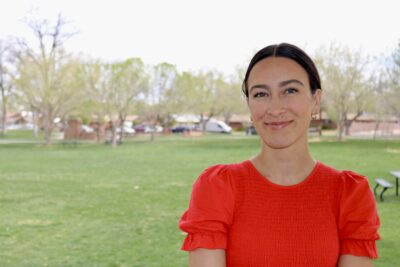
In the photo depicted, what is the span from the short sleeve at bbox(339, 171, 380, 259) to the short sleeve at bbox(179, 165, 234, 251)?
371 mm

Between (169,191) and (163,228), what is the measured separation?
469 cm

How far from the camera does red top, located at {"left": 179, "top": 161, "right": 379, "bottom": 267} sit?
1.62 m

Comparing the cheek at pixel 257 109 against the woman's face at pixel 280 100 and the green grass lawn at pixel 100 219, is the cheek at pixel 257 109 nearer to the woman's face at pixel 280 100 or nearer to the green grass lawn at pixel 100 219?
the woman's face at pixel 280 100

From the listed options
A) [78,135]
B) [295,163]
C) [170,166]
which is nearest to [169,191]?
[170,166]

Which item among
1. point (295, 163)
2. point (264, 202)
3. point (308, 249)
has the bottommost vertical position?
point (308, 249)

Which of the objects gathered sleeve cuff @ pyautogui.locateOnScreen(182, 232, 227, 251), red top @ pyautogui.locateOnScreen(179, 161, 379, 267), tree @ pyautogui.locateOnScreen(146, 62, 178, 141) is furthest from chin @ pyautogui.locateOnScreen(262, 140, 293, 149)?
tree @ pyautogui.locateOnScreen(146, 62, 178, 141)

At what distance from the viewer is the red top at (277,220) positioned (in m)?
1.62

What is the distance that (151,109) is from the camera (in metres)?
52.9

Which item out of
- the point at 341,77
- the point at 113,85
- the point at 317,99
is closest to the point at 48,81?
the point at 113,85

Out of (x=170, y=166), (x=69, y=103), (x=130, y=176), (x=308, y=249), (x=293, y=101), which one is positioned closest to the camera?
(x=308, y=249)

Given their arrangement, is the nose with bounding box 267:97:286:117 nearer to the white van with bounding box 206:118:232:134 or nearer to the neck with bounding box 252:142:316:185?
the neck with bounding box 252:142:316:185

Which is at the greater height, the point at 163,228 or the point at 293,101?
the point at 293,101

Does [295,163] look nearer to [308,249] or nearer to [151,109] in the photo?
[308,249]

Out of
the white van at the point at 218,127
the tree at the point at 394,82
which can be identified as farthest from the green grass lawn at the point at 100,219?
the white van at the point at 218,127
